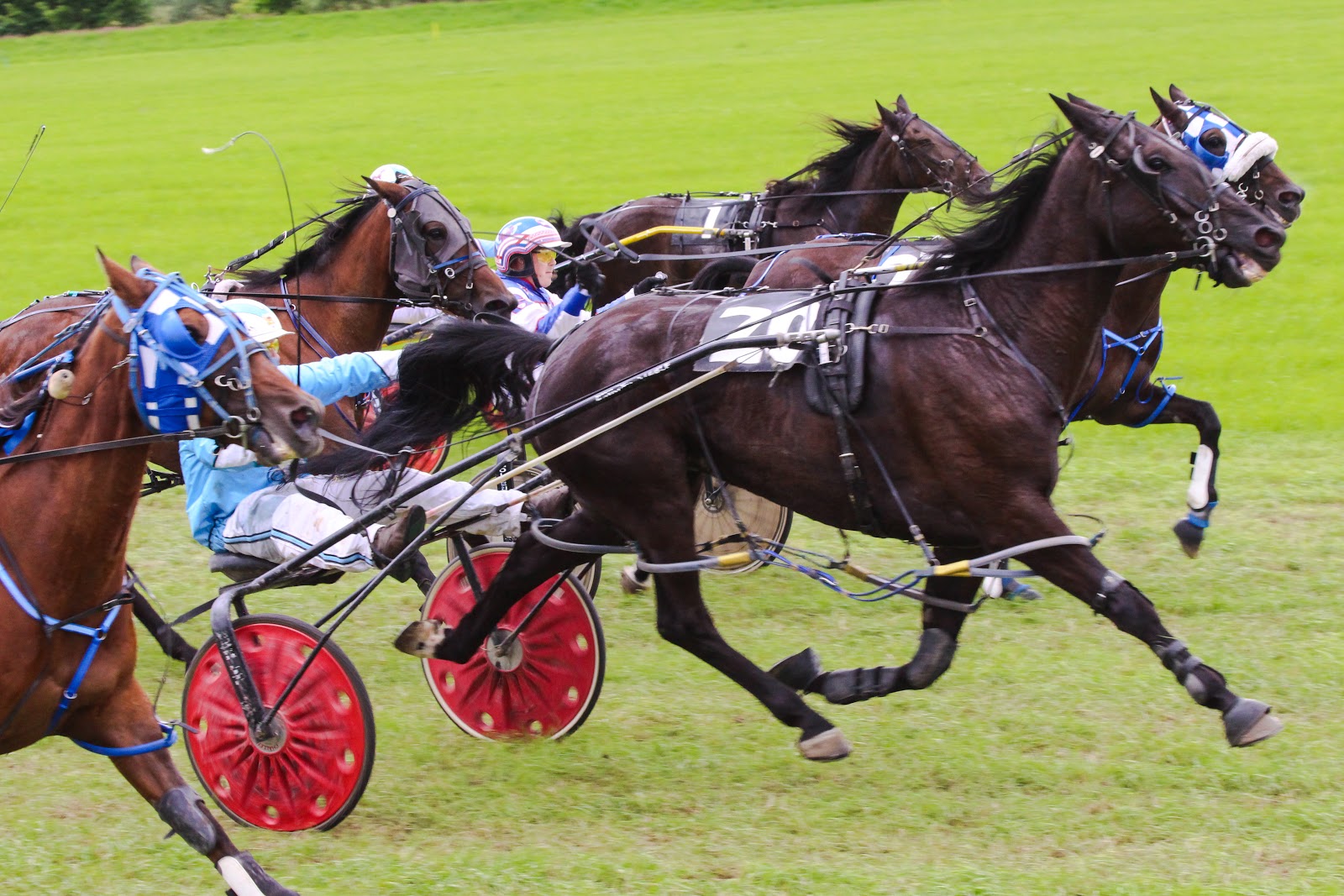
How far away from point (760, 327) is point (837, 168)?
3.95 metres

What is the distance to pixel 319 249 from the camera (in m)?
6.46

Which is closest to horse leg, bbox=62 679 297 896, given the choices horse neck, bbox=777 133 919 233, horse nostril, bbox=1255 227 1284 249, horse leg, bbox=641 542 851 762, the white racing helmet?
the white racing helmet

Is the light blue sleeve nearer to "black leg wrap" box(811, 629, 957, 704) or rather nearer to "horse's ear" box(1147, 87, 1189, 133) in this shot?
"black leg wrap" box(811, 629, 957, 704)

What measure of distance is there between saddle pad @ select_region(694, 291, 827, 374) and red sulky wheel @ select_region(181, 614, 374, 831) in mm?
1424

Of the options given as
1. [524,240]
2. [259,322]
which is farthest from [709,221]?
[259,322]

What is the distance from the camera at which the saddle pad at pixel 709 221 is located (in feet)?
28.1

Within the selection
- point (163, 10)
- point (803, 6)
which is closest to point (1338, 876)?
point (803, 6)

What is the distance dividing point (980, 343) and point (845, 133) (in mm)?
4297

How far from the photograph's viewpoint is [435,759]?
5.14 m

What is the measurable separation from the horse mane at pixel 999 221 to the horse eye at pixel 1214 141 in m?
0.63

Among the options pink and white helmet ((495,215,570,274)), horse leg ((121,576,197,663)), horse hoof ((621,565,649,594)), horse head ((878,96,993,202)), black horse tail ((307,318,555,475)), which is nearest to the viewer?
black horse tail ((307,318,555,475))

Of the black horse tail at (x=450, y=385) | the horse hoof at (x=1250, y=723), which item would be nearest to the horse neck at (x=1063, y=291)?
the horse hoof at (x=1250, y=723)

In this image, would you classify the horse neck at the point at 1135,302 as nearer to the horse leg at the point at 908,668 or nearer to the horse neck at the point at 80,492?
the horse leg at the point at 908,668

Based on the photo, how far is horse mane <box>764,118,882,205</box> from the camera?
8.47 metres
